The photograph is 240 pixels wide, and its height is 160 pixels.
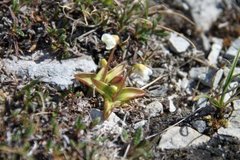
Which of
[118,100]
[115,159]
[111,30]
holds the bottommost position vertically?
[115,159]

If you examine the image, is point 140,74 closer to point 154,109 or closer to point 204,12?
point 154,109

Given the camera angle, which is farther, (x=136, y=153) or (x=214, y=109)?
(x=214, y=109)

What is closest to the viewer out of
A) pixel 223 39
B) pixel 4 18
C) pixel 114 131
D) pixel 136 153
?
pixel 136 153

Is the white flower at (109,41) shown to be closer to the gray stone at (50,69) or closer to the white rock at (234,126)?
the gray stone at (50,69)

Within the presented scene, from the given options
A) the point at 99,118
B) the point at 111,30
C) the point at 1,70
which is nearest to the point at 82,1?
the point at 111,30

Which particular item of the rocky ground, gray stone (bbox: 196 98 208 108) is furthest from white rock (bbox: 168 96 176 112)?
gray stone (bbox: 196 98 208 108)

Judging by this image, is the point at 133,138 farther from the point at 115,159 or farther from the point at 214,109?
the point at 214,109

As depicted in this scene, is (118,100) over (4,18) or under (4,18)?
under
